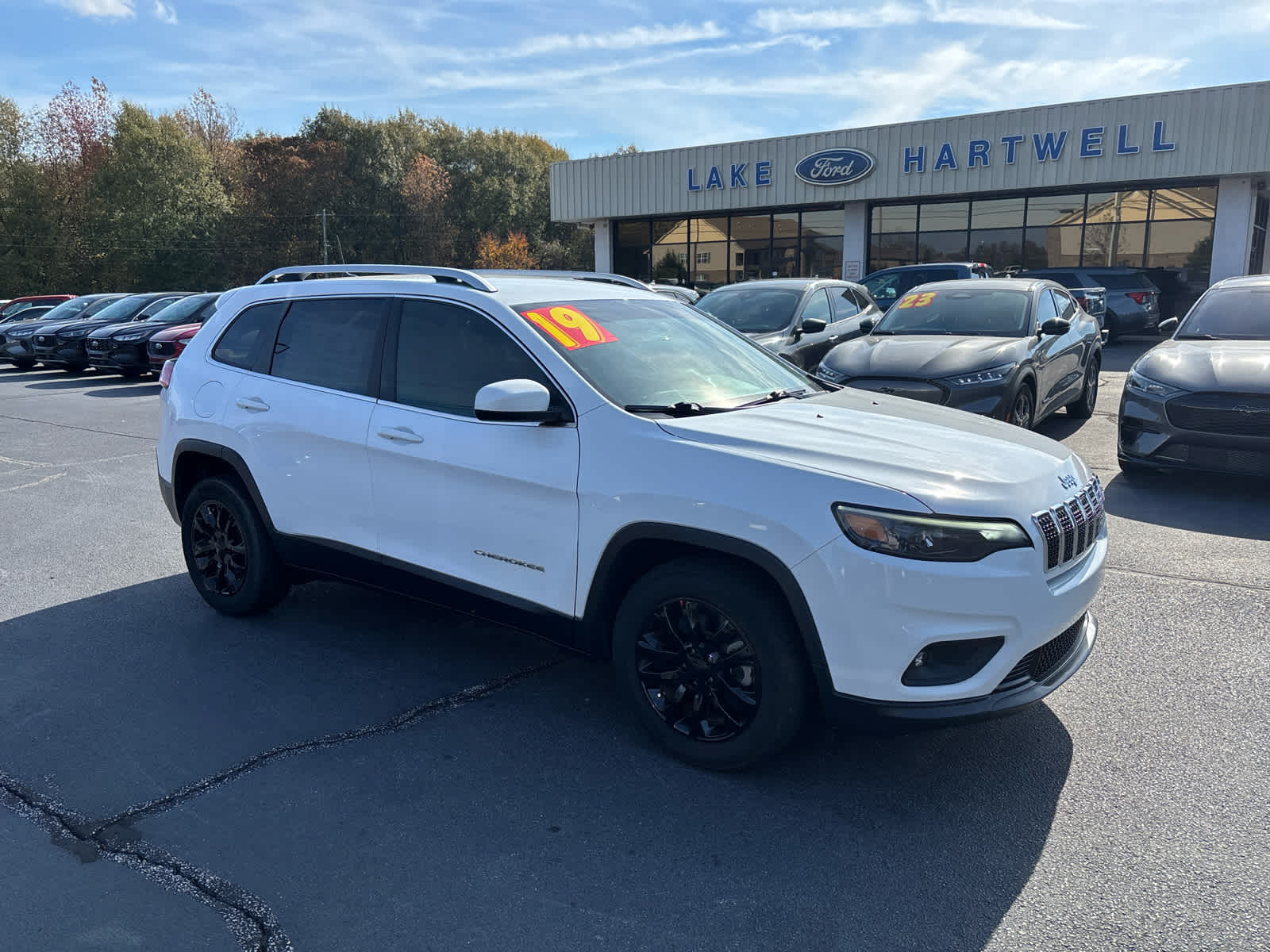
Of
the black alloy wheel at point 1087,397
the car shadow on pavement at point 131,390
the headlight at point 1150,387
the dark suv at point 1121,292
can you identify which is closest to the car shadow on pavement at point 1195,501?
the headlight at point 1150,387

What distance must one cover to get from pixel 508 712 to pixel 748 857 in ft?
4.34

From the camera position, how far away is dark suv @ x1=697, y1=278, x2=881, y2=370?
10586 mm

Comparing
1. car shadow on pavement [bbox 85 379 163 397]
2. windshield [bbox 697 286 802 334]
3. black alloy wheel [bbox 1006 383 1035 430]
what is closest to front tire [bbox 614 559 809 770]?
black alloy wheel [bbox 1006 383 1035 430]

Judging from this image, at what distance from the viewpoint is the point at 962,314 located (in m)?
9.28

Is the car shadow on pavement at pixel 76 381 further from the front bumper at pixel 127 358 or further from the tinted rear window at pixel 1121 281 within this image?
the tinted rear window at pixel 1121 281

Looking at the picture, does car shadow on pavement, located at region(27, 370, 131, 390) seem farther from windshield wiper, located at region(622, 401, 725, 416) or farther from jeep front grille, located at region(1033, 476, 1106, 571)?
jeep front grille, located at region(1033, 476, 1106, 571)

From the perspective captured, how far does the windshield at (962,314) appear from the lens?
8.98m

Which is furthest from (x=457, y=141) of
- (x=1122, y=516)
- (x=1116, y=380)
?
(x=1122, y=516)

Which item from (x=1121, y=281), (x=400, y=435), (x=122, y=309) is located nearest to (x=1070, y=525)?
(x=400, y=435)

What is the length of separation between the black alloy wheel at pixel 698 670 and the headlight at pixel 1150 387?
5.51 metres

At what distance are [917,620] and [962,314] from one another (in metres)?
7.15

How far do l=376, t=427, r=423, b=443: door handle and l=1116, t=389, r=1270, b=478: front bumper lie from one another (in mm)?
5860

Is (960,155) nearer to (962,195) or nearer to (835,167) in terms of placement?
(962,195)

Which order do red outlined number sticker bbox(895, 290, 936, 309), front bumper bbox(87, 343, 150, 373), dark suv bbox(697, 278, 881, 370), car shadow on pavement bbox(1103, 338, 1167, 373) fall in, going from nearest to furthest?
red outlined number sticker bbox(895, 290, 936, 309) < dark suv bbox(697, 278, 881, 370) < car shadow on pavement bbox(1103, 338, 1167, 373) < front bumper bbox(87, 343, 150, 373)
